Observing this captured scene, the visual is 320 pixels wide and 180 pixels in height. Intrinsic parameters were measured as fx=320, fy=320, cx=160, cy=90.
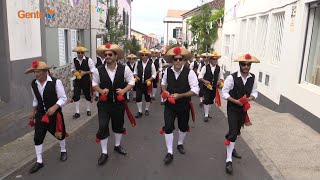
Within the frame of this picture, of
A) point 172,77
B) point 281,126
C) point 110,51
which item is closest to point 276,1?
point 281,126

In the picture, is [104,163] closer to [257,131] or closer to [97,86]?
[97,86]

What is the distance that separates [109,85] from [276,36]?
24.3ft

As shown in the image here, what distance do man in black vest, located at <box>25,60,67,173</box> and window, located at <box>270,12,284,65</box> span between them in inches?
301

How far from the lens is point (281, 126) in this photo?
7.84 m

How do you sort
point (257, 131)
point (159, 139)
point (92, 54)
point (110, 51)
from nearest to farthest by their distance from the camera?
point (110, 51), point (159, 139), point (257, 131), point (92, 54)

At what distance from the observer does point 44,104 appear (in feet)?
16.6

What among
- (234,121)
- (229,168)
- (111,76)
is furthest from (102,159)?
(234,121)

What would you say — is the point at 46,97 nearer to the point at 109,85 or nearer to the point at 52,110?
the point at 52,110

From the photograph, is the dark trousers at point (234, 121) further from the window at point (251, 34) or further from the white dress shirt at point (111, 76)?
the window at point (251, 34)

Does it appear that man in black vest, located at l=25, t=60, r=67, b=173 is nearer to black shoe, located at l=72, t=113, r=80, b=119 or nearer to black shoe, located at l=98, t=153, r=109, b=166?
black shoe, located at l=98, t=153, r=109, b=166

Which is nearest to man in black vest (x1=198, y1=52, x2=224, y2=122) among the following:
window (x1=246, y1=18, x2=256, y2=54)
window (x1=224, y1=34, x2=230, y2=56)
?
window (x1=246, y1=18, x2=256, y2=54)

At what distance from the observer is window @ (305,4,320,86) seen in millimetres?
8055

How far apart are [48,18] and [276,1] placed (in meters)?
7.19

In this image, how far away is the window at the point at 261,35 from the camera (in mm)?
12016
